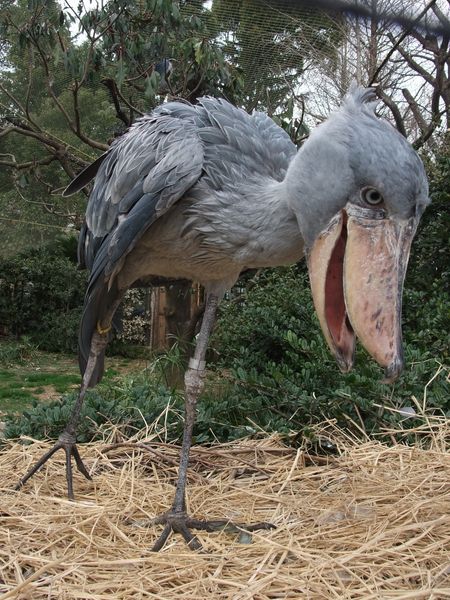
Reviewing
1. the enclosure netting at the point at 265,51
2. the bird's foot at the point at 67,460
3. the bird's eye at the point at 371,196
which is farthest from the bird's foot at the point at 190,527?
the enclosure netting at the point at 265,51

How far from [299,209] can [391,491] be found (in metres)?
0.91

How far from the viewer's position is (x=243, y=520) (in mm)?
1786

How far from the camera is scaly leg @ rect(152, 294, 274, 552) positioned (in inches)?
65.2

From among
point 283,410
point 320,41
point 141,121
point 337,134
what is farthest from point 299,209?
point 320,41

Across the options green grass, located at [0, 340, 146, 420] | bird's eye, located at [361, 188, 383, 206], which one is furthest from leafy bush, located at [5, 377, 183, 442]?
green grass, located at [0, 340, 146, 420]

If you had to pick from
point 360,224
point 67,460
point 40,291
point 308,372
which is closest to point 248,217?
point 360,224

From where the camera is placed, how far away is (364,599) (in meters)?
1.26

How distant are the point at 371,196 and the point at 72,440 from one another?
125cm

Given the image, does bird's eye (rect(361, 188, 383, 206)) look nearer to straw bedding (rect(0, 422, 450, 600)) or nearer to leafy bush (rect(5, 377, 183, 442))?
straw bedding (rect(0, 422, 450, 600))

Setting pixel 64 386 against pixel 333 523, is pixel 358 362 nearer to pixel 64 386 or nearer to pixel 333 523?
pixel 333 523

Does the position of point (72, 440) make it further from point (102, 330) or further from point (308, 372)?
point (308, 372)

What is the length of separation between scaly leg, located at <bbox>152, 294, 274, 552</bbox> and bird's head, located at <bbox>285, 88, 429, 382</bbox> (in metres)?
0.56

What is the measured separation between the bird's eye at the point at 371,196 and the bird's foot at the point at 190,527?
88 centimetres

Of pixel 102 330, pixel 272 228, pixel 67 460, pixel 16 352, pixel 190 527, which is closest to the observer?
pixel 272 228
